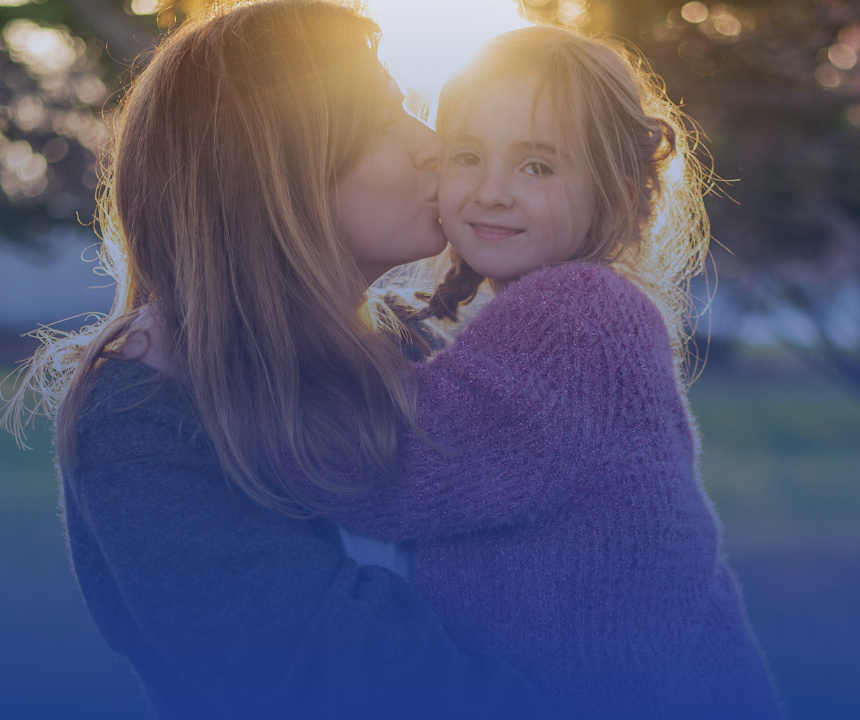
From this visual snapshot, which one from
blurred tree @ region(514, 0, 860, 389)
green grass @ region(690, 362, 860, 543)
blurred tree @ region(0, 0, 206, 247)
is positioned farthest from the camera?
green grass @ region(690, 362, 860, 543)

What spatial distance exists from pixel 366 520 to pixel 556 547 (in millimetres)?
323

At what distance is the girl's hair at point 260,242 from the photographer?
121cm

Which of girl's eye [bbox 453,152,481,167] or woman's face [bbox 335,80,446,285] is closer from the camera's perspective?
woman's face [bbox 335,80,446,285]

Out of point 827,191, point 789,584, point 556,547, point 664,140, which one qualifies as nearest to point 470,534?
point 556,547

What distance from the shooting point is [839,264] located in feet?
14.0

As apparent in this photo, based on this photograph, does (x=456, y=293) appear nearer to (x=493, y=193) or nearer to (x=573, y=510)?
(x=493, y=193)

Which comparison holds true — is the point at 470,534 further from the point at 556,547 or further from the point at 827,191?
the point at 827,191

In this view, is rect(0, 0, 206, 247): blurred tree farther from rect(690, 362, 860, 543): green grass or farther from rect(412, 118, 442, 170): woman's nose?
rect(690, 362, 860, 543): green grass

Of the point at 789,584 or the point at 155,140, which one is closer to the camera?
the point at 155,140

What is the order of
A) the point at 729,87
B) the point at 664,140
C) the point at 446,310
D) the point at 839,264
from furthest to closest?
the point at 839,264 < the point at 729,87 < the point at 446,310 < the point at 664,140

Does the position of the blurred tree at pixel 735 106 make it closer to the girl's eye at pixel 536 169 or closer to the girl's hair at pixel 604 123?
the girl's hair at pixel 604 123

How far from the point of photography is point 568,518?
1210 mm

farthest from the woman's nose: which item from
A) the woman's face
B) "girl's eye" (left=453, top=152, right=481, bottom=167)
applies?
"girl's eye" (left=453, top=152, right=481, bottom=167)

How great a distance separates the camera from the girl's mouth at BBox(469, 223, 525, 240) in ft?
5.20
